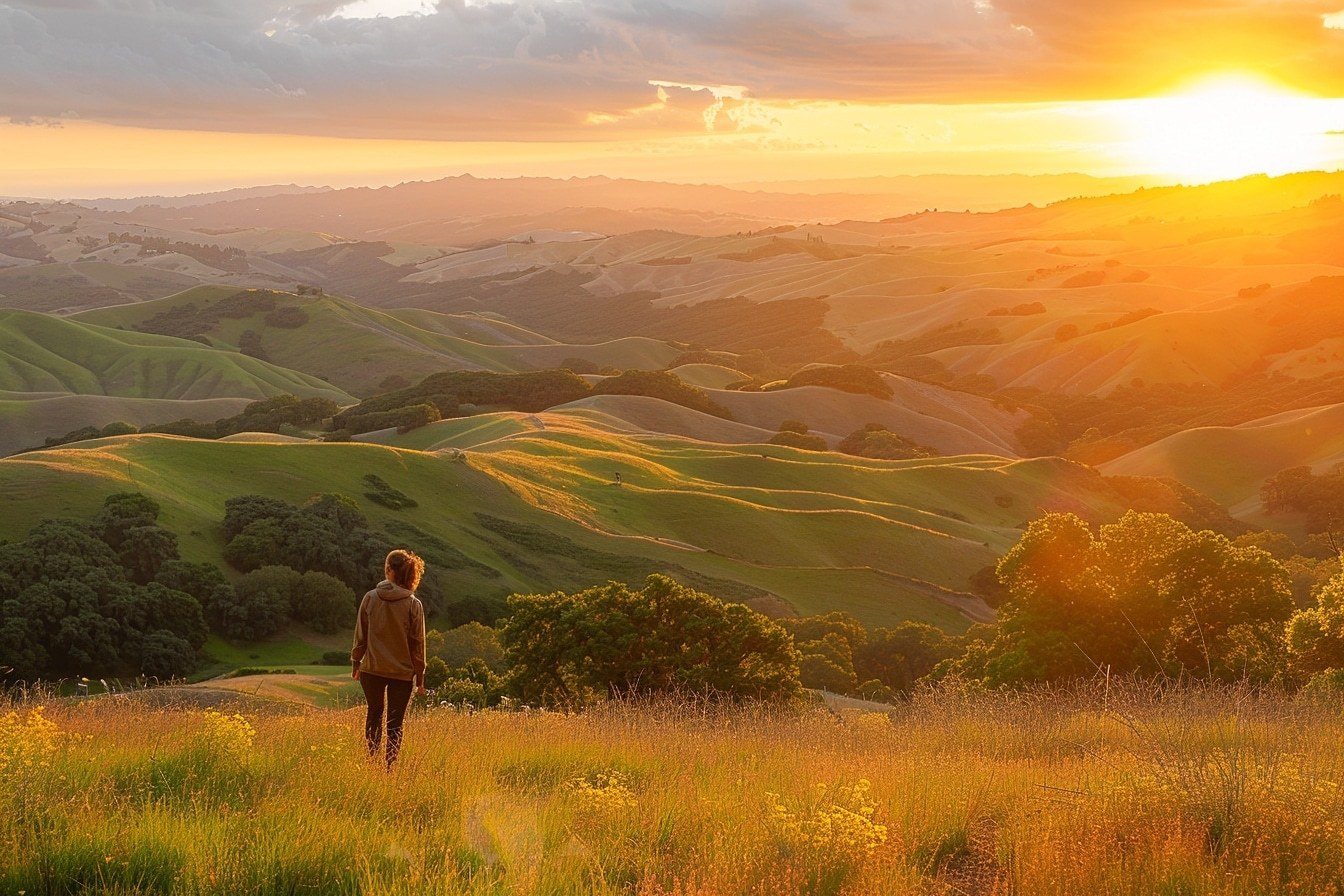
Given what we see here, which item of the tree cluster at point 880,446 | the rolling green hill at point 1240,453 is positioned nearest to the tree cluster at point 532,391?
the tree cluster at point 880,446

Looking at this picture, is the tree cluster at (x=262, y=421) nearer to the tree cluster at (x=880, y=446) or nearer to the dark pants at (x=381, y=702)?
the tree cluster at (x=880, y=446)

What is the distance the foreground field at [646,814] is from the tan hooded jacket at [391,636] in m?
0.68

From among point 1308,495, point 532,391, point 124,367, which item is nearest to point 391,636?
point 1308,495

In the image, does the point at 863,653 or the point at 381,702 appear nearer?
the point at 381,702

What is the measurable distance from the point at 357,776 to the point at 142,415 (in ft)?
478

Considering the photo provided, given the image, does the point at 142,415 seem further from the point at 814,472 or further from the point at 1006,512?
the point at 1006,512

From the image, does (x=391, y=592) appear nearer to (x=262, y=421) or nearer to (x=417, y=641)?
(x=417, y=641)

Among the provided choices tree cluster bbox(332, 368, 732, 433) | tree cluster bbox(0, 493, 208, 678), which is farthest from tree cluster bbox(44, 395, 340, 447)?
tree cluster bbox(0, 493, 208, 678)

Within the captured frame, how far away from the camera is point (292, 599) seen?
179 feet

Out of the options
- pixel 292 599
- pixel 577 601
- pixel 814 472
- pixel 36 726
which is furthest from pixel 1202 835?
pixel 814 472

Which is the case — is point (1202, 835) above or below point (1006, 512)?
above

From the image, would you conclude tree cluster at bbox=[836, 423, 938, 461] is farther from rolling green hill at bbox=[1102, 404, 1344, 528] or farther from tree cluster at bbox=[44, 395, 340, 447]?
tree cluster at bbox=[44, 395, 340, 447]

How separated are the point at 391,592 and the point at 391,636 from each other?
1.31ft

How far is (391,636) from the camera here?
34.5 ft
